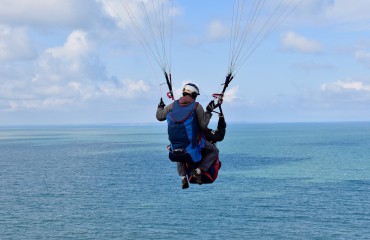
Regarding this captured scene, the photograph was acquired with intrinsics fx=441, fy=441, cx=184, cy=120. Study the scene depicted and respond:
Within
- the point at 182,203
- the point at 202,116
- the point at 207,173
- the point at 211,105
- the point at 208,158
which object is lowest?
the point at 182,203

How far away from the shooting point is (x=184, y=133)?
11375 mm

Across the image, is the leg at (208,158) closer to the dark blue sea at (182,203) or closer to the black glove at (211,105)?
the black glove at (211,105)

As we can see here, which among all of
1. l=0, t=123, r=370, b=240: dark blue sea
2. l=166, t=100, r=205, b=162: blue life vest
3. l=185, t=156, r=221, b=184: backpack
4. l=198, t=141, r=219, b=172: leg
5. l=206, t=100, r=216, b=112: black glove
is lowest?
l=0, t=123, r=370, b=240: dark blue sea

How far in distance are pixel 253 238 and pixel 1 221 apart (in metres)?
35.1

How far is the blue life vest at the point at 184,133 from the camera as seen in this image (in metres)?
11.2

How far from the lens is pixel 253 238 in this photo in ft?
173

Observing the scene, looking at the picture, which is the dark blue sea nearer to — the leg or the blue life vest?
the leg

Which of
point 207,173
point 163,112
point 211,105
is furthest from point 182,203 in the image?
point 211,105

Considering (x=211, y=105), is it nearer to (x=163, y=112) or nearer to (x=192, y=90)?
(x=192, y=90)

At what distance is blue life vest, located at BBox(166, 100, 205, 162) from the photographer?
11.2m

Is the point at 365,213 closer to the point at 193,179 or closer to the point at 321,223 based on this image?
the point at 321,223

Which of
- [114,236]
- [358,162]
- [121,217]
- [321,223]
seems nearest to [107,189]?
[121,217]

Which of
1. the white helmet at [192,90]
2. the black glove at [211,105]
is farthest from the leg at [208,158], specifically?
the white helmet at [192,90]

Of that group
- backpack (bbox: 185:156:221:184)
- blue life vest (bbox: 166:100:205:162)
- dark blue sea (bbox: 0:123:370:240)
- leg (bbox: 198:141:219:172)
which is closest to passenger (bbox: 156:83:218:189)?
blue life vest (bbox: 166:100:205:162)
